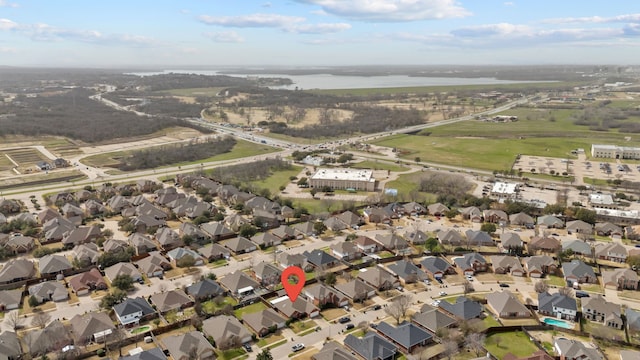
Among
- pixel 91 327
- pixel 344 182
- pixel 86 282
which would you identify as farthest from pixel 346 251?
pixel 344 182

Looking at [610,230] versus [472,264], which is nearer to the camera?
[472,264]

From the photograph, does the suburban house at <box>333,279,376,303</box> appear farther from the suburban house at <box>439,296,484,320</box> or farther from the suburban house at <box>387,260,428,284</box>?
the suburban house at <box>439,296,484,320</box>

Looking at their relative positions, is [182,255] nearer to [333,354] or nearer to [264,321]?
[264,321]

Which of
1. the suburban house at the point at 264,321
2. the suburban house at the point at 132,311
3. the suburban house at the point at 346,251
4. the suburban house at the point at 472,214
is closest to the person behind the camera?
the suburban house at the point at 264,321

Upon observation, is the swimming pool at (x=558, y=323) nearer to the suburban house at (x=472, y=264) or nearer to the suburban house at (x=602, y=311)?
the suburban house at (x=602, y=311)

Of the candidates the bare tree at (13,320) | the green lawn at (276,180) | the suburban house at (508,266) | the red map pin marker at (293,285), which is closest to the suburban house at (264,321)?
the red map pin marker at (293,285)

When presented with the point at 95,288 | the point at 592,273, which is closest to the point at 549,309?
the point at 592,273
